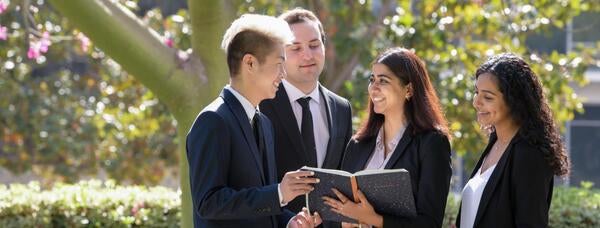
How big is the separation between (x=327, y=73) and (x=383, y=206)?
7.04 meters

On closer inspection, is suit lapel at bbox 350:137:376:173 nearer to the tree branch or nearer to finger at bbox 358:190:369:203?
finger at bbox 358:190:369:203

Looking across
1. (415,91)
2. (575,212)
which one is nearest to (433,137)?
(415,91)

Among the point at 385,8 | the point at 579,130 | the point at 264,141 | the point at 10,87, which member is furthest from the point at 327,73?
the point at 579,130

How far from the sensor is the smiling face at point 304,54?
18.0ft

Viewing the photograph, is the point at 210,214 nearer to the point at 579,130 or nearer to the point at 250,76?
the point at 250,76

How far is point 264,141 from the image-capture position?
14.4 feet

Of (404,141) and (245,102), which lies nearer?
(245,102)

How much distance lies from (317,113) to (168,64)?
173cm

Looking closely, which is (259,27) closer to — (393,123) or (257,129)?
(257,129)

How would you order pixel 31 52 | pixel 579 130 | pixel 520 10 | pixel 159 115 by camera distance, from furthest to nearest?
pixel 579 130 < pixel 159 115 < pixel 520 10 < pixel 31 52

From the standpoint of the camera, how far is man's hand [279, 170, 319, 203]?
4.05 metres

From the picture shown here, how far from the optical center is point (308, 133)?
5.44 meters

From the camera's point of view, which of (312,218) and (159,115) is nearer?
(312,218)

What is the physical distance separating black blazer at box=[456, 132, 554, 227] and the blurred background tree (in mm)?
2990
